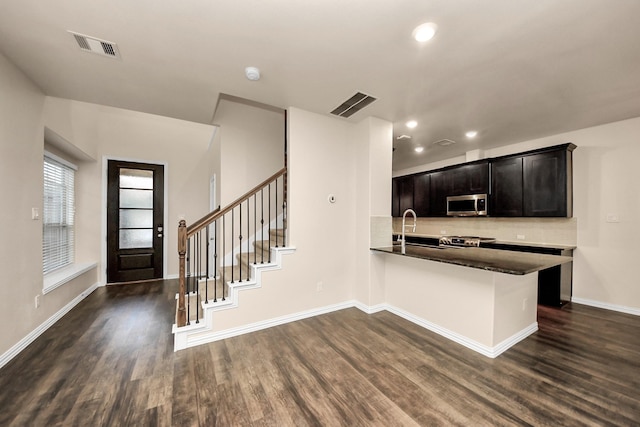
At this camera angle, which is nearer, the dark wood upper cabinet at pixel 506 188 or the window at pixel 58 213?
the window at pixel 58 213

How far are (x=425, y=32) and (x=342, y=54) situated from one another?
2.16ft

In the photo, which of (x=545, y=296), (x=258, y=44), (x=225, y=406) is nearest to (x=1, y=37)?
→ (x=258, y=44)

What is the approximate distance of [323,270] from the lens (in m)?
3.46

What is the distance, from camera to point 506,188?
4.41 metres

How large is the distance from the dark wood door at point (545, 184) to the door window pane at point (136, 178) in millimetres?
7057

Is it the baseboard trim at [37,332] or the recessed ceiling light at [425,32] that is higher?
the recessed ceiling light at [425,32]

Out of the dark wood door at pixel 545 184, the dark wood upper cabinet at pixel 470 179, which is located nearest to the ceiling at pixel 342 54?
the dark wood door at pixel 545 184

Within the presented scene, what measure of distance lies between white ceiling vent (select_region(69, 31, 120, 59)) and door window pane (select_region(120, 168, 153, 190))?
347 centimetres

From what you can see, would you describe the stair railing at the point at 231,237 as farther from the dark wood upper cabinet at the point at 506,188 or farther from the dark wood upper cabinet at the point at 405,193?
the dark wood upper cabinet at the point at 506,188

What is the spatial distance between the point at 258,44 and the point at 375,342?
9.91ft

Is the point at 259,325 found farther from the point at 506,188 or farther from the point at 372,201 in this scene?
the point at 506,188

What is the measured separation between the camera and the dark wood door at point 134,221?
4.82m

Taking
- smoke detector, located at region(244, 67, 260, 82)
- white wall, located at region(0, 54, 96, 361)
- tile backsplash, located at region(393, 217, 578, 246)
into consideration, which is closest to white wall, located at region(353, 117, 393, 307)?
smoke detector, located at region(244, 67, 260, 82)

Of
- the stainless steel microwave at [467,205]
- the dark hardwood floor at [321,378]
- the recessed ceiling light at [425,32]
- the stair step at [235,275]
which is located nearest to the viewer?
the dark hardwood floor at [321,378]
